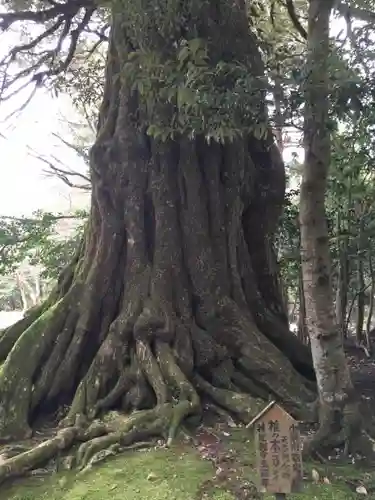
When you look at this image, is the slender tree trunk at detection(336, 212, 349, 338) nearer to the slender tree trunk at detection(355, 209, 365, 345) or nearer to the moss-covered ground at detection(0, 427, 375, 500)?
the slender tree trunk at detection(355, 209, 365, 345)

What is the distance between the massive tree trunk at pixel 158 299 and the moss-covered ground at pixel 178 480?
502 millimetres

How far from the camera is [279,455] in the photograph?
270 cm

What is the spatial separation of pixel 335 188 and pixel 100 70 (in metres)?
4.28

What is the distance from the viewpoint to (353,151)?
249 inches

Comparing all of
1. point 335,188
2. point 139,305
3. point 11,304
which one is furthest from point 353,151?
point 11,304

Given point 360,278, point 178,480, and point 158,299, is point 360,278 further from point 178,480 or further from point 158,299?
point 178,480

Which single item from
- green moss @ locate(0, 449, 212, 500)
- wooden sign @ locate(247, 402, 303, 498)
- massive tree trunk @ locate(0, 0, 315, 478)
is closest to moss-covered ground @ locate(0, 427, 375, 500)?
green moss @ locate(0, 449, 212, 500)

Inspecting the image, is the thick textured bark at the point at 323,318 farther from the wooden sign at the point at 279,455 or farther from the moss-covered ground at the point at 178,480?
the wooden sign at the point at 279,455

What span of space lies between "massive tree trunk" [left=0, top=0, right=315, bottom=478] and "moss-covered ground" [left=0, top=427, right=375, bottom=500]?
502 millimetres

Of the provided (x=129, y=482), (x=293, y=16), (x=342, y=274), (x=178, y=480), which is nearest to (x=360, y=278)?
(x=342, y=274)

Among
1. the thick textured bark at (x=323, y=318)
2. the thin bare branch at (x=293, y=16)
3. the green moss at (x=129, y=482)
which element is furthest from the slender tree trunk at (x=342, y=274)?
the green moss at (x=129, y=482)

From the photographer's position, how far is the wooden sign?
2695mm

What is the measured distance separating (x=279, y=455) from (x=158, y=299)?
8.45ft

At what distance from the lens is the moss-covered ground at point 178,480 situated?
335 cm
